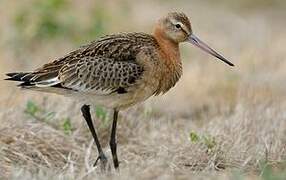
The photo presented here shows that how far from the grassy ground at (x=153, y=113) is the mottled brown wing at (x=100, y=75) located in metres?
0.63

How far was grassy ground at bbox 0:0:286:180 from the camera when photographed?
8445 millimetres

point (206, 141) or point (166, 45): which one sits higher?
point (166, 45)

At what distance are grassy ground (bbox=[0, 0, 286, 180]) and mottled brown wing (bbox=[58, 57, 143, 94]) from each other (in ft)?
2.08

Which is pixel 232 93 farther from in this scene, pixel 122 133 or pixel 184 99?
pixel 122 133

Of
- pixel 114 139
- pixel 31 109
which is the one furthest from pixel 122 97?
pixel 31 109

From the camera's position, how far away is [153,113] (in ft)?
38.3

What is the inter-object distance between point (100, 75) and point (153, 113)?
3090 millimetres

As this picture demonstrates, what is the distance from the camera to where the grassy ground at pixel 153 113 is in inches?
332

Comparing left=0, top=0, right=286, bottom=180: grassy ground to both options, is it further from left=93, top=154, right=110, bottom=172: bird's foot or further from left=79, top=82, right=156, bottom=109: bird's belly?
left=79, top=82, right=156, bottom=109: bird's belly

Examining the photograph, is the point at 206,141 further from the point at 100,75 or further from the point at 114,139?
the point at 100,75

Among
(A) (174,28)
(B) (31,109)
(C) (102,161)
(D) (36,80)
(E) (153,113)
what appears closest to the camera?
(D) (36,80)

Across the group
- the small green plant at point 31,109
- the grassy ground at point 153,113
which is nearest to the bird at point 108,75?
the grassy ground at point 153,113

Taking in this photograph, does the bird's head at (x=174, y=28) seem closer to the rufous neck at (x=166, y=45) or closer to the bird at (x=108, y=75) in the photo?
the rufous neck at (x=166, y=45)

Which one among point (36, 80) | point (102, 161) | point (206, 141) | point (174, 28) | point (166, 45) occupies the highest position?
point (174, 28)
